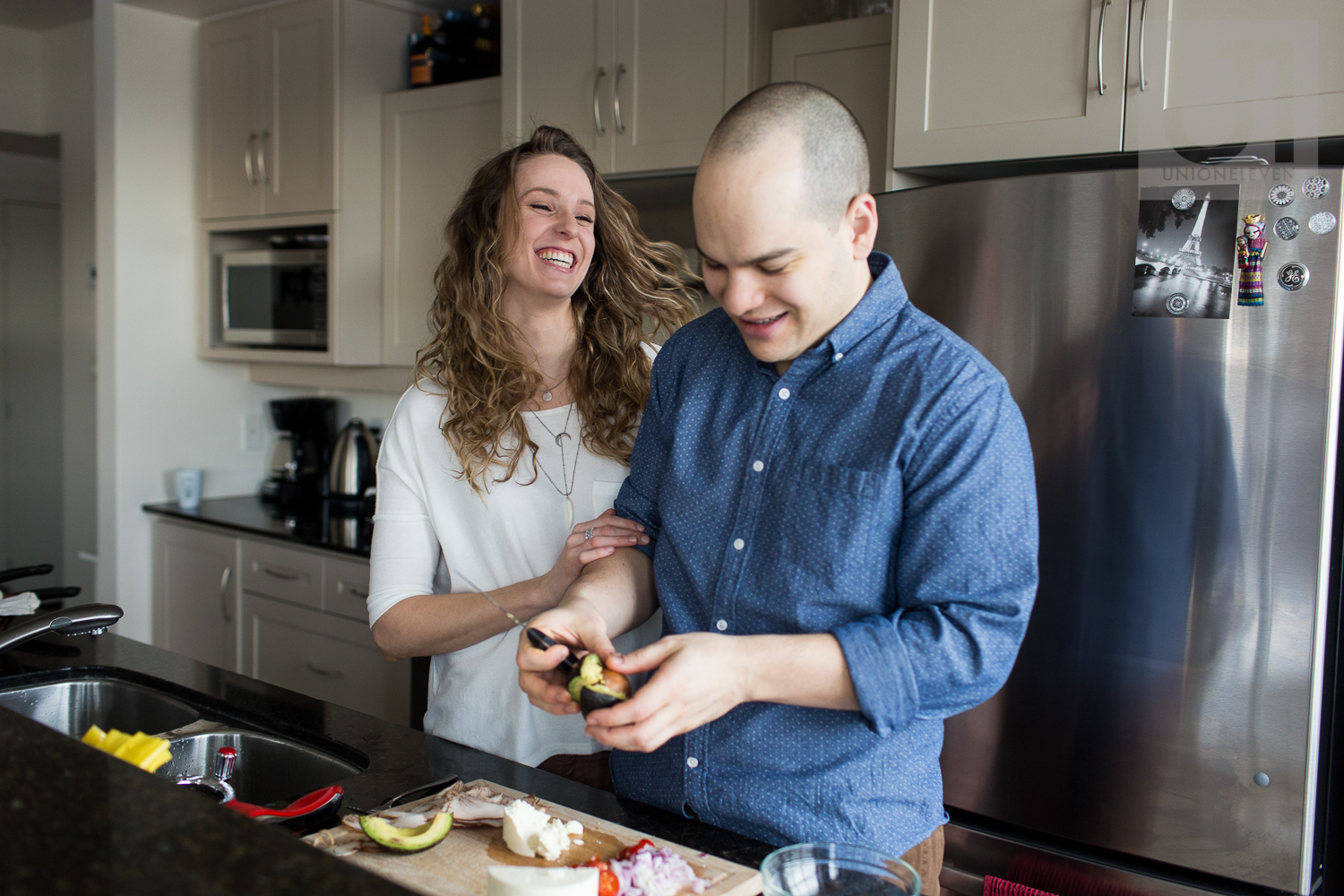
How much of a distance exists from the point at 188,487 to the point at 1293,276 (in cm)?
343

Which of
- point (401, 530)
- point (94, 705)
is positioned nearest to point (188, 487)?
point (94, 705)

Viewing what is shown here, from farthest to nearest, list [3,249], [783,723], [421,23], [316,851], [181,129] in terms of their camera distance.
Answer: [3,249]
[181,129]
[421,23]
[783,723]
[316,851]

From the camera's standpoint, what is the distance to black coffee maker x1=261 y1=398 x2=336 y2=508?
13.0ft

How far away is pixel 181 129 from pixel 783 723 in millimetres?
3548

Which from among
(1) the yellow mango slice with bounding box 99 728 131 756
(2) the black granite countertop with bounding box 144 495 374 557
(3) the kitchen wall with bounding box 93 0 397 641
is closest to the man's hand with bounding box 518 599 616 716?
(1) the yellow mango slice with bounding box 99 728 131 756

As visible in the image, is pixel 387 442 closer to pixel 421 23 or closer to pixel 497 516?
pixel 497 516

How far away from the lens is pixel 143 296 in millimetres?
3729

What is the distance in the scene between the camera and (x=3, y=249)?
527cm

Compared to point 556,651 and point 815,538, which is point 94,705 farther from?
point 815,538

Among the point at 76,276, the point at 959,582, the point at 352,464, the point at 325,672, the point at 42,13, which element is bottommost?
the point at 325,672

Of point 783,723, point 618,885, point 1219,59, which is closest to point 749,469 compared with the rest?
point 783,723

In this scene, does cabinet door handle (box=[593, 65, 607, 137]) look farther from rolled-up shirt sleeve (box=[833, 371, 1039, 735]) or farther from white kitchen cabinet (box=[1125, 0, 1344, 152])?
rolled-up shirt sleeve (box=[833, 371, 1039, 735])

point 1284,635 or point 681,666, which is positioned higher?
point 681,666

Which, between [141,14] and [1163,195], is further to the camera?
[141,14]
